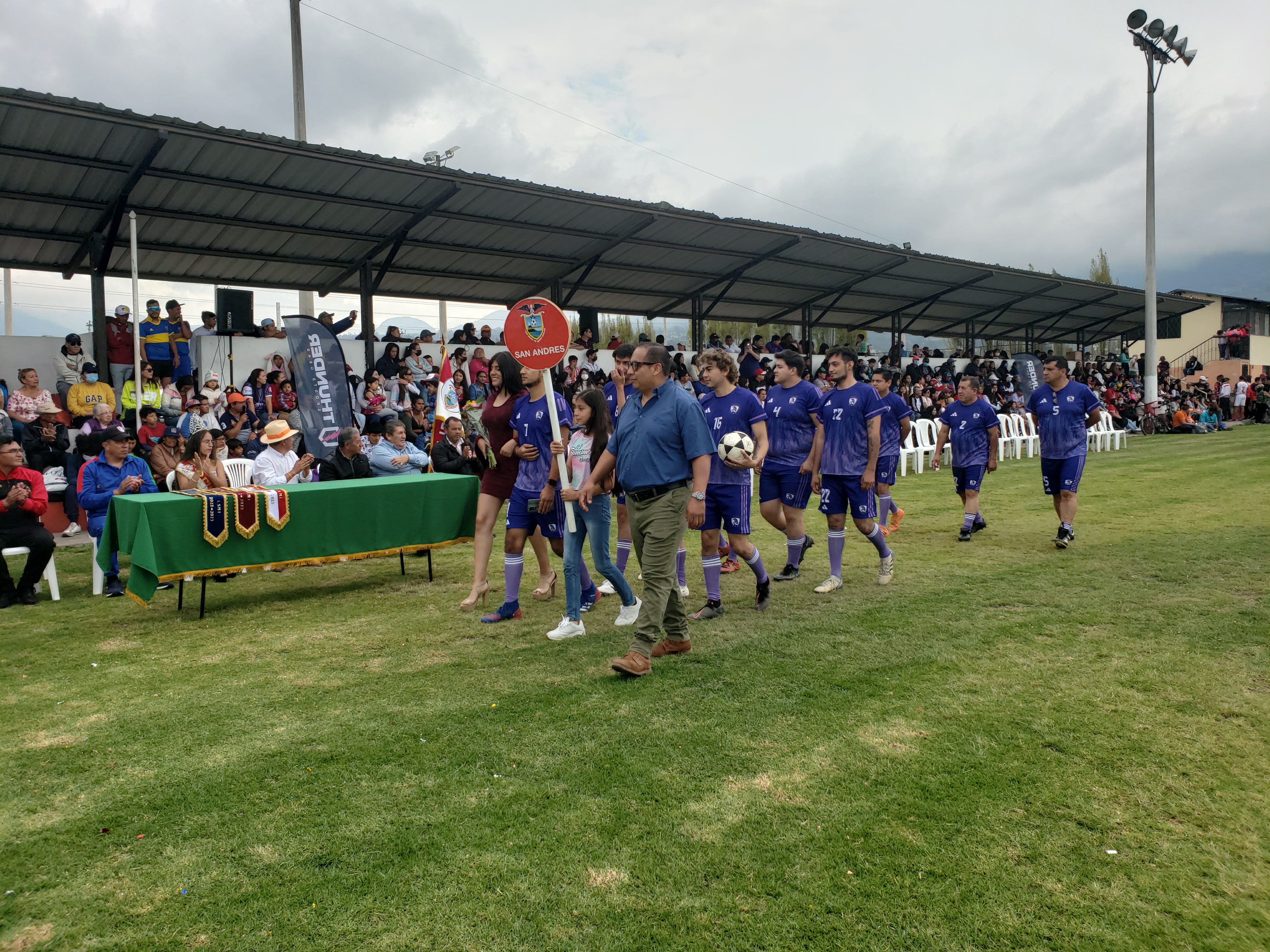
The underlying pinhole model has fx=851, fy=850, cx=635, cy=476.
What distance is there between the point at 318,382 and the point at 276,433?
5.08m

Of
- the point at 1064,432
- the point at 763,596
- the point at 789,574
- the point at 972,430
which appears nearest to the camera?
the point at 763,596

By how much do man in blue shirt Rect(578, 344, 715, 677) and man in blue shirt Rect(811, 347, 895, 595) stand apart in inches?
97.8

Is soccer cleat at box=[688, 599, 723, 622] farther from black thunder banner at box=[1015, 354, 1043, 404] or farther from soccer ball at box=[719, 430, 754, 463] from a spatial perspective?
black thunder banner at box=[1015, 354, 1043, 404]

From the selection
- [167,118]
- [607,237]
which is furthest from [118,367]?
[607,237]

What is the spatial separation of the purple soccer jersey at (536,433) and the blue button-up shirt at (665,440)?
46.1 inches

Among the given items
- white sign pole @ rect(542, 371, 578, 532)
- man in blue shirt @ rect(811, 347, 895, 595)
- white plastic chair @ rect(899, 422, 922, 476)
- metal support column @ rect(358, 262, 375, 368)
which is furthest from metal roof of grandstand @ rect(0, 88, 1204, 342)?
man in blue shirt @ rect(811, 347, 895, 595)

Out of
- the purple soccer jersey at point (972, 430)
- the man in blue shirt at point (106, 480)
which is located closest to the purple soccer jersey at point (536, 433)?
the man in blue shirt at point (106, 480)

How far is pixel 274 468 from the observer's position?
28.3ft

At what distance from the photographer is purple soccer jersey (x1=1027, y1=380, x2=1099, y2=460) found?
873 centimetres

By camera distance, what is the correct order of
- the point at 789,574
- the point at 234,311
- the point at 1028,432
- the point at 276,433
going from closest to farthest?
the point at 789,574
the point at 276,433
the point at 234,311
the point at 1028,432

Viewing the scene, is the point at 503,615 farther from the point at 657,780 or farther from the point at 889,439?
the point at 889,439

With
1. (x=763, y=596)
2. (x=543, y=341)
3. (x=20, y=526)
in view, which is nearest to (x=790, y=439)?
(x=763, y=596)

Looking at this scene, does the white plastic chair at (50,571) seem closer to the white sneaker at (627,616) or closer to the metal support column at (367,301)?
the white sneaker at (627,616)

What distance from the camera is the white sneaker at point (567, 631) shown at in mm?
5969
